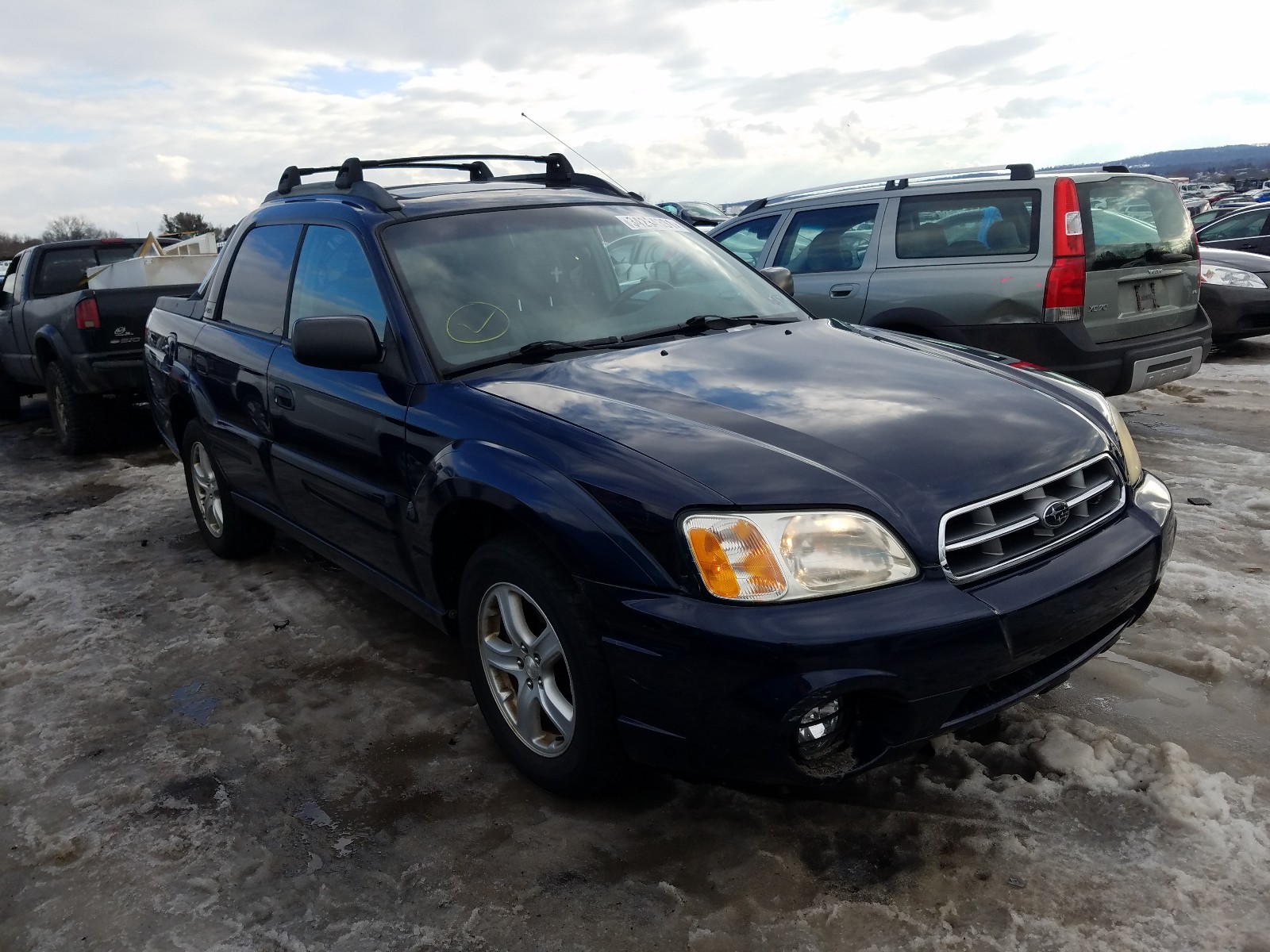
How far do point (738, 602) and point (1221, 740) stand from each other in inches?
65.0

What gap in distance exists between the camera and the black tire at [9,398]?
991cm

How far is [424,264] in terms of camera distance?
3242mm

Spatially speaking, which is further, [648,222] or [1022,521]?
[648,222]

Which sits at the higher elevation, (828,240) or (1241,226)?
(828,240)

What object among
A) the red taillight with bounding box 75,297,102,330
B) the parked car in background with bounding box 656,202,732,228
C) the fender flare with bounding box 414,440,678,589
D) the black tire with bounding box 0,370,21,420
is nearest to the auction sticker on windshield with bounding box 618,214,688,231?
the fender flare with bounding box 414,440,678,589

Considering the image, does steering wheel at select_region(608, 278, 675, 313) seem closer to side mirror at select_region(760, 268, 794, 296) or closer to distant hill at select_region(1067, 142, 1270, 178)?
side mirror at select_region(760, 268, 794, 296)

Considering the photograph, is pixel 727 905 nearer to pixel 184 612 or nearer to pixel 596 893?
pixel 596 893

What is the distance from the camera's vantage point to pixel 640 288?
11.7ft

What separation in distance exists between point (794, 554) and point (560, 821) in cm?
106

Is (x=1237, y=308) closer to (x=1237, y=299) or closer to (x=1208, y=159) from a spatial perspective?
(x=1237, y=299)

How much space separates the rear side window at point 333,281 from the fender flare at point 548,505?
660 mm

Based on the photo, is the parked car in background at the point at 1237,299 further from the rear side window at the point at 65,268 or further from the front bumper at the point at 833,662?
the rear side window at the point at 65,268

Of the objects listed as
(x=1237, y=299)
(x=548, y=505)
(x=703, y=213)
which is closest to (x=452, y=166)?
(x=548, y=505)

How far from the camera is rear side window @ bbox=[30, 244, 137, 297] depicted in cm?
878
